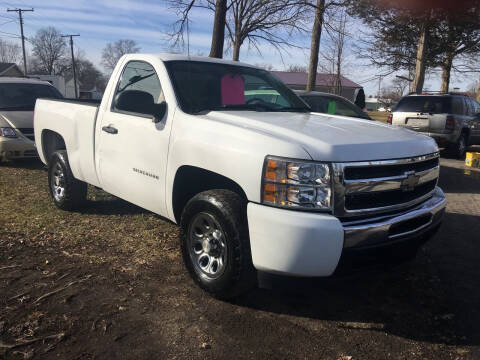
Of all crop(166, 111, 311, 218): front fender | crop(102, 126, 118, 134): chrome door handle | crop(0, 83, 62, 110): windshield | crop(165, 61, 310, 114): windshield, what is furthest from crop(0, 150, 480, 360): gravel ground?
crop(0, 83, 62, 110): windshield

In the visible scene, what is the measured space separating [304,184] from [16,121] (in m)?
7.52

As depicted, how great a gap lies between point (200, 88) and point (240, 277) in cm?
184

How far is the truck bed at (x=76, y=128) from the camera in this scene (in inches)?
178

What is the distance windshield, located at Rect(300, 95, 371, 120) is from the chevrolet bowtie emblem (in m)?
4.68

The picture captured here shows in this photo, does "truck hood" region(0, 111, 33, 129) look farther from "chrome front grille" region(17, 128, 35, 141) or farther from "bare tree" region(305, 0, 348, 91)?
"bare tree" region(305, 0, 348, 91)

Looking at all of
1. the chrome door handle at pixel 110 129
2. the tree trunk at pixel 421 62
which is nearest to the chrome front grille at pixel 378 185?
the chrome door handle at pixel 110 129

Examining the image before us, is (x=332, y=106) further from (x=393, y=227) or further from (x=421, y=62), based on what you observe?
(x=421, y=62)

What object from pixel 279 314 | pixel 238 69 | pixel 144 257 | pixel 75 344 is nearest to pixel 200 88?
pixel 238 69

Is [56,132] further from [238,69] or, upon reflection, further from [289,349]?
[289,349]

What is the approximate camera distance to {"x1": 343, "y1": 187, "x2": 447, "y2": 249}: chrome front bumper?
2.64 metres

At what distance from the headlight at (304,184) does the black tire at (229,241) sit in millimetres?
391

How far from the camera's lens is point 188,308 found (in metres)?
3.15

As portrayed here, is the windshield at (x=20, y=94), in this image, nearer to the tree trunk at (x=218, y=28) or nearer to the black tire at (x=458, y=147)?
the tree trunk at (x=218, y=28)

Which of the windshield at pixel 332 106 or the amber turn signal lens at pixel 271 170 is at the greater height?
the windshield at pixel 332 106
